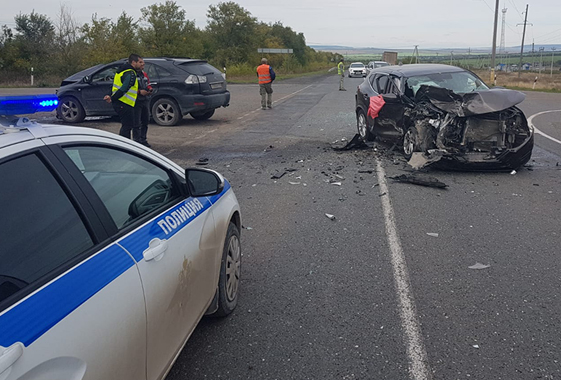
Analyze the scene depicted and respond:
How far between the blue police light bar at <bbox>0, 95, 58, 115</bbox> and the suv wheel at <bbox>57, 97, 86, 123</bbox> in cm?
1260

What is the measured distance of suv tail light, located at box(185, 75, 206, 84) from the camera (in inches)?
565

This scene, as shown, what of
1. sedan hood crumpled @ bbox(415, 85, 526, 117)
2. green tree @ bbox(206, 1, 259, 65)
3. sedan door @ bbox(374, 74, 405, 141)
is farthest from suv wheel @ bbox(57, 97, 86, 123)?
green tree @ bbox(206, 1, 259, 65)

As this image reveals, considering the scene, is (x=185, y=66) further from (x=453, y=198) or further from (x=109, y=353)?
(x=109, y=353)

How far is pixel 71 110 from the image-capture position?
15.0 metres

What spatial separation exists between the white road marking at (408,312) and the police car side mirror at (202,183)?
5.41 ft

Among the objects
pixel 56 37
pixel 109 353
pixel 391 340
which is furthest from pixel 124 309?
pixel 56 37

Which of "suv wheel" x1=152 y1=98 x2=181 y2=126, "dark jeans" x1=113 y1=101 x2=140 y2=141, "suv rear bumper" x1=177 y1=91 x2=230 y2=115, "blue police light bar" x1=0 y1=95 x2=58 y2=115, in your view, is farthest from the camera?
"suv wheel" x1=152 y1=98 x2=181 y2=126

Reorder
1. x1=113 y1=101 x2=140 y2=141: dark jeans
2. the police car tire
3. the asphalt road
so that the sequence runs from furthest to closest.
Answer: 1. x1=113 y1=101 x2=140 y2=141: dark jeans
2. the police car tire
3. the asphalt road

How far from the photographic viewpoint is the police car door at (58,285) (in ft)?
5.55

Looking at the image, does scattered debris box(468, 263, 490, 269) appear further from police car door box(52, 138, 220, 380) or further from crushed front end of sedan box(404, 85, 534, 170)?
crushed front end of sedan box(404, 85, 534, 170)

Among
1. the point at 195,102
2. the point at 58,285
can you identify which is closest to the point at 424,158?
the point at 58,285

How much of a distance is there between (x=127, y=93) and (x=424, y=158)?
5657 mm

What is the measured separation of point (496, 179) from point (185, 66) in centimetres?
927

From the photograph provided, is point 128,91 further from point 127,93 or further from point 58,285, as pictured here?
point 58,285
